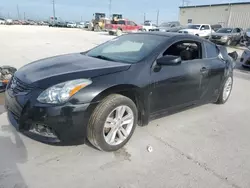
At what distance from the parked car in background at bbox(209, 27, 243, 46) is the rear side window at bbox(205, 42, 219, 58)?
1667 centimetres

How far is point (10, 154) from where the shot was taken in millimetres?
2611

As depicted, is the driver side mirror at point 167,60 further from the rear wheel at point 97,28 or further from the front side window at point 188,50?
the rear wheel at point 97,28

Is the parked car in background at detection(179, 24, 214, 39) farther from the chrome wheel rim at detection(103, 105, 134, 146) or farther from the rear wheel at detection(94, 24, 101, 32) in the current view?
the chrome wheel rim at detection(103, 105, 134, 146)

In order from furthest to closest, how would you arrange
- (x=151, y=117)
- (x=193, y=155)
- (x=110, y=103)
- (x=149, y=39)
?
(x=149, y=39) → (x=151, y=117) → (x=193, y=155) → (x=110, y=103)

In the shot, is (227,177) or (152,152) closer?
(227,177)

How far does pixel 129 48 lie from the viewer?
11.8ft

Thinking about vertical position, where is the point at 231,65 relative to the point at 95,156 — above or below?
above

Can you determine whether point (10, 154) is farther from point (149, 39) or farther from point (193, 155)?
point (149, 39)

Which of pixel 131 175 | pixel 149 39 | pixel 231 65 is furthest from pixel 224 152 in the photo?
pixel 231 65

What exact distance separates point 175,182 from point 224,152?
40.2 inches

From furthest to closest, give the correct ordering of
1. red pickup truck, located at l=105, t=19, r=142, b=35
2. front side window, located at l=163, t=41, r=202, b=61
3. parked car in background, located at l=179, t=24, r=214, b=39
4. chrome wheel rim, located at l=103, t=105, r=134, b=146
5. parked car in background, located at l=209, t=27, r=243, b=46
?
1. red pickup truck, located at l=105, t=19, r=142, b=35
2. parked car in background, located at l=179, t=24, r=214, b=39
3. parked car in background, located at l=209, t=27, r=243, b=46
4. front side window, located at l=163, t=41, r=202, b=61
5. chrome wheel rim, located at l=103, t=105, r=134, b=146

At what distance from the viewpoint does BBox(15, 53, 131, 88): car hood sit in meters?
2.56

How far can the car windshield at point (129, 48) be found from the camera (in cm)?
320

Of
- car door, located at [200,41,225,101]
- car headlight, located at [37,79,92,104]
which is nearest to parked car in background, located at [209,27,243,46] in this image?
car door, located at [200,41,225,101]
